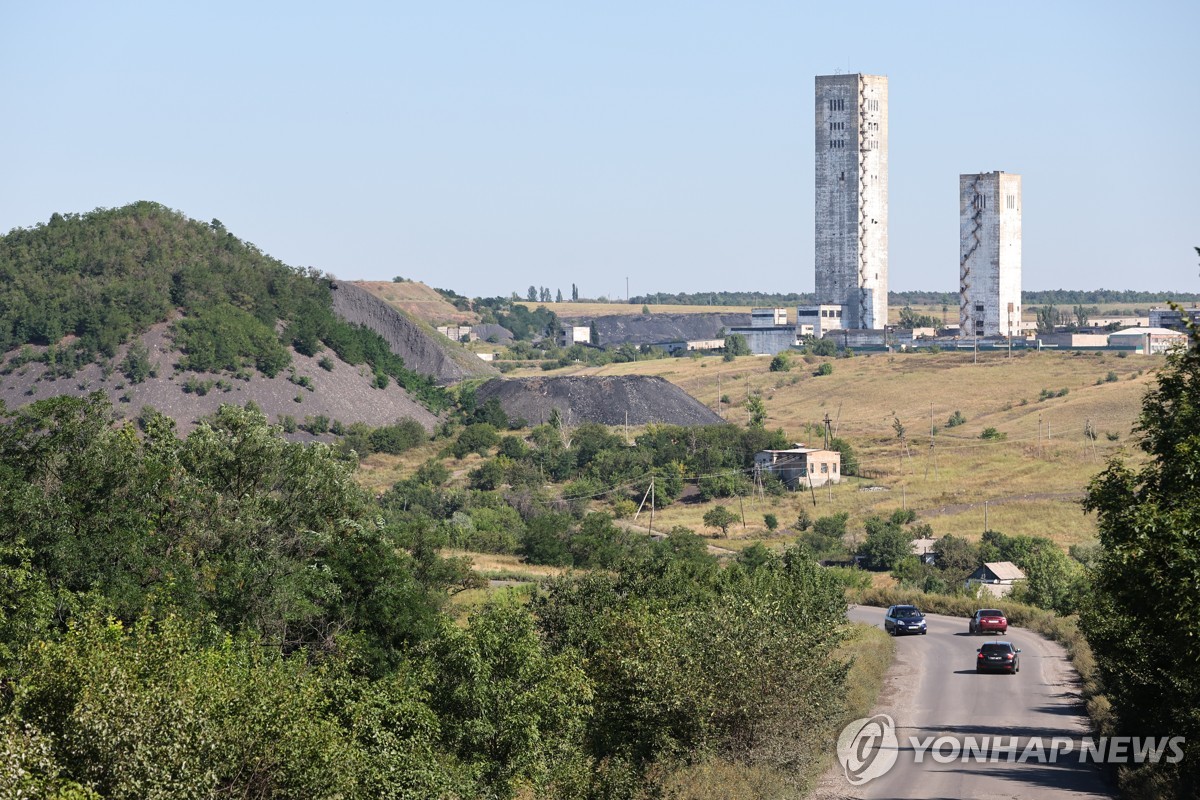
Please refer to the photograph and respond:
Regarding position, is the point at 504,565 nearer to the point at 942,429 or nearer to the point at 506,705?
the point at 506,705

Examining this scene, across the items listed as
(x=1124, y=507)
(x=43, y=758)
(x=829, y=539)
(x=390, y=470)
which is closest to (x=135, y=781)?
(x=43, y=758)

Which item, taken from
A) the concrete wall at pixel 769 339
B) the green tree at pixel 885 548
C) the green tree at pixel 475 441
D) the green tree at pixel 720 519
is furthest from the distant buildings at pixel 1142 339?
the green tree at pixel 885 548

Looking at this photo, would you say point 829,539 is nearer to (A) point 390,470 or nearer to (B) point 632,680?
(A) point 390,470

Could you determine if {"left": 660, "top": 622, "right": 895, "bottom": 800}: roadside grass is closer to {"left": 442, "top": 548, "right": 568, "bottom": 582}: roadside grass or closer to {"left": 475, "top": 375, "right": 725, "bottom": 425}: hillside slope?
{"left": 442, "top": 548, "right": 568, "bottom": 582}: roadside grass

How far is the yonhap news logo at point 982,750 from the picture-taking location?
28781mm

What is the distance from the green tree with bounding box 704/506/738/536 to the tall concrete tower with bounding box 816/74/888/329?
9012 centimetres

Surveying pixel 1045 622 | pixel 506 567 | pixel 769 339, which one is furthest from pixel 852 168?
pixel 1045 622

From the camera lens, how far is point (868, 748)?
31.6 metres

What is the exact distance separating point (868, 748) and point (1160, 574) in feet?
→ 40.2

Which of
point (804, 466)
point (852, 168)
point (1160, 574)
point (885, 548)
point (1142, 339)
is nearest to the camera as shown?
point (1160, 574)

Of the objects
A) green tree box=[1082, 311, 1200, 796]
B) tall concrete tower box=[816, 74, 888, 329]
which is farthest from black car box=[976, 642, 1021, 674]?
tall concrete tower box=[816, 74, 888, 329]

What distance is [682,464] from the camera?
3964 inches

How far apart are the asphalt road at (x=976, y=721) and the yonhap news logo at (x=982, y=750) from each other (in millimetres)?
66

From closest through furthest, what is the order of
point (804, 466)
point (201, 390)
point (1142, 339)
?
point (804, 466), point (201, 390), point (1142, 339)
